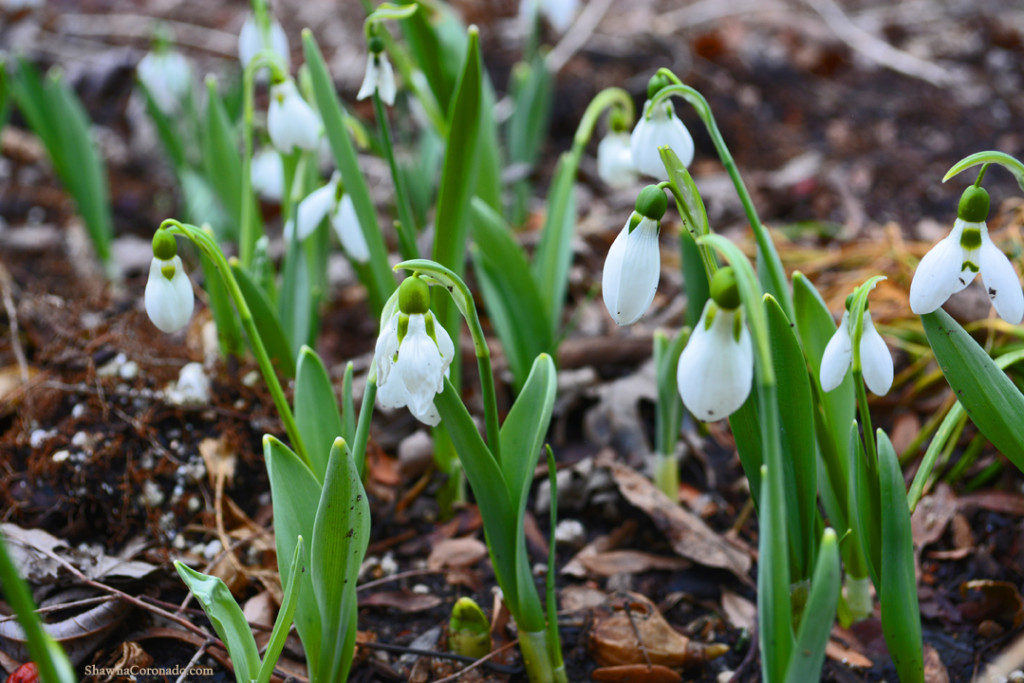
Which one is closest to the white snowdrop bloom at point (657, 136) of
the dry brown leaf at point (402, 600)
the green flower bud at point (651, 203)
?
the green flower bud at point (651, 203)

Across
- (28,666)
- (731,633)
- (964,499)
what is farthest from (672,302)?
(28,666)

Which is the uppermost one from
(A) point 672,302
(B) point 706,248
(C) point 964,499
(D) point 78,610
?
(A) point 672,302

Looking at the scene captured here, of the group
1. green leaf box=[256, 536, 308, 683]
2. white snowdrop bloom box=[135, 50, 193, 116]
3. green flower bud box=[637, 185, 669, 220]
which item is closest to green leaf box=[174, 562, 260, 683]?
green leaf box=[256, 536, 308, 683]

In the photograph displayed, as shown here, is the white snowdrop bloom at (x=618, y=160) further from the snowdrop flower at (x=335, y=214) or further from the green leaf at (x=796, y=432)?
the green leaf at (x=796, y=432)

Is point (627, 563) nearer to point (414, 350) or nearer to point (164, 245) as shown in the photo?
point (414, 350)

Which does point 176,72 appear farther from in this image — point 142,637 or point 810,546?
point 810,546

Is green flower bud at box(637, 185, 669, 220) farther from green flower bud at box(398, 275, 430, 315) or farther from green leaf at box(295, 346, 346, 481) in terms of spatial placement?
green leaf at box(295, 346, 346, 481)
